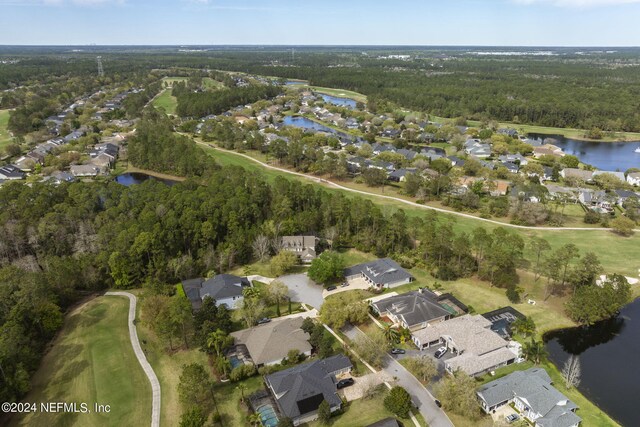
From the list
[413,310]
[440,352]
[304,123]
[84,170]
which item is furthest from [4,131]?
[440,352]

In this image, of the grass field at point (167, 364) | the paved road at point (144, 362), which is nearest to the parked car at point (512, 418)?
the grass field at point (167, 364)

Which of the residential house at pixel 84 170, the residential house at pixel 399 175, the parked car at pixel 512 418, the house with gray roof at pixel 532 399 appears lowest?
the parked car at pixel 512 418

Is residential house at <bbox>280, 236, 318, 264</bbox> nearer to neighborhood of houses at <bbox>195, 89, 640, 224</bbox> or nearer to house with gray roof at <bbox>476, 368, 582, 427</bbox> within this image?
house with gray roof at <bbox>476, 368, 582, 427</bbox>

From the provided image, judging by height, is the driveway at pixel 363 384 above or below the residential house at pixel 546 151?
below

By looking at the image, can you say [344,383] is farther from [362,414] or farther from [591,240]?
[591,240]

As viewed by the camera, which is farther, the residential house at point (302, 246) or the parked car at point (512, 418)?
the residential house at point (302, 246)

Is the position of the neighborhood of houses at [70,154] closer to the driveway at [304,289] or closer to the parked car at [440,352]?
the driveway at [304,289]
